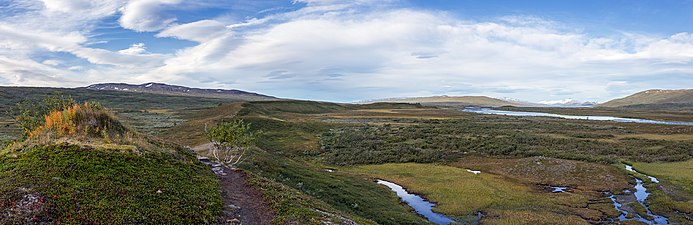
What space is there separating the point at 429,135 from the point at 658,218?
48600 mm

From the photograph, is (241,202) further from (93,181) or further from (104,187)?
(93,181)

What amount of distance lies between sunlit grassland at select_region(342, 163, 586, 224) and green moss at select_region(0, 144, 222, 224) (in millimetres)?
20379

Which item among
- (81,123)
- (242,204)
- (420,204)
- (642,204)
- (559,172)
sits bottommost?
(420,204)

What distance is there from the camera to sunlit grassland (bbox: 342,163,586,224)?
28.3m

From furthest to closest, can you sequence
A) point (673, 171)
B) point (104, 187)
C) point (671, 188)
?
point (673, 171), point (671, 188), point (104, 187)

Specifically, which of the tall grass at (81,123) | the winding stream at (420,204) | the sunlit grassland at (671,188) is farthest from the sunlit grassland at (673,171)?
the tall grass at (81,123)

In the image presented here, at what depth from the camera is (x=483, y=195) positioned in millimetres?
33469

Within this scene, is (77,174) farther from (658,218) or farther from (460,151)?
(460,151)

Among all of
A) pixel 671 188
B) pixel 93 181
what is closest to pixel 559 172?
pixel 671 188

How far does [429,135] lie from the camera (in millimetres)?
76062

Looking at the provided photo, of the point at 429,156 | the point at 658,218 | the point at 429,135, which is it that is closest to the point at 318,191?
the point at 658,218

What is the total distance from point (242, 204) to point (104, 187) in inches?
189

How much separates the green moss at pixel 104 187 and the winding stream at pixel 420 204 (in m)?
17.3

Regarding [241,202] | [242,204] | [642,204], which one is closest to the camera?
[242,204]
